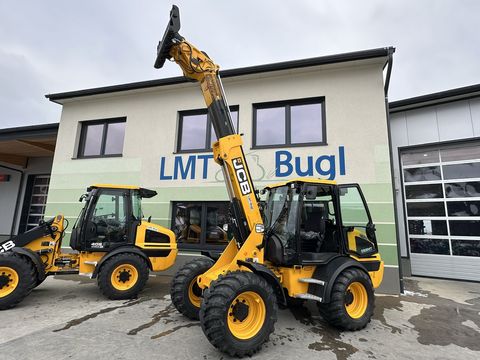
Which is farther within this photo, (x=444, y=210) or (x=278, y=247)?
(x=444, y=210)

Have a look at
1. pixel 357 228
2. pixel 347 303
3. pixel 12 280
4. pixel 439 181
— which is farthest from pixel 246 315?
pixel 439 181

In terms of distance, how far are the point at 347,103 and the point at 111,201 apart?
607 cm

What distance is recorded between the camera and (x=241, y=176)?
13.0 ft

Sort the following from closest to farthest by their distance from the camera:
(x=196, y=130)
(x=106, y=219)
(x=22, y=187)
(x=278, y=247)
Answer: (x=278, y=247) → (x=106, y=219) → (x=196, y=130) → (x=22, y=187)

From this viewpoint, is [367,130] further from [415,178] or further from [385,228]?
[415,178]

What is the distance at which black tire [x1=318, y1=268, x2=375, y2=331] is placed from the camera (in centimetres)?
371

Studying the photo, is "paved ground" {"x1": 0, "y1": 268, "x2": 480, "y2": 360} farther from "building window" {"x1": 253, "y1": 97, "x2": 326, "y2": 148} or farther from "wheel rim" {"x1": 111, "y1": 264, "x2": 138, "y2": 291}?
"building window" {"x1": 253, "y1": 97, "x2": 326, "y2": 148}

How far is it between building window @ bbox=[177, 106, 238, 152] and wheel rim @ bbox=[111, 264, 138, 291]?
3.84 metres

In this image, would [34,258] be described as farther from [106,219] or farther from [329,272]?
[329,272]

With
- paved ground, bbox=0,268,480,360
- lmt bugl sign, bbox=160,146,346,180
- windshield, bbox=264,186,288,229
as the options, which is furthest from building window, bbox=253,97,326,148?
paved ground, bbox=0,268,480,360

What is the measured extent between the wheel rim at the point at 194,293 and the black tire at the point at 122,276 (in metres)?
1.66

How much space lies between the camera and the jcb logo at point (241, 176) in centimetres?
395

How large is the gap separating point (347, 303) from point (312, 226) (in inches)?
46.7

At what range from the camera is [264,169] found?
7.34m
